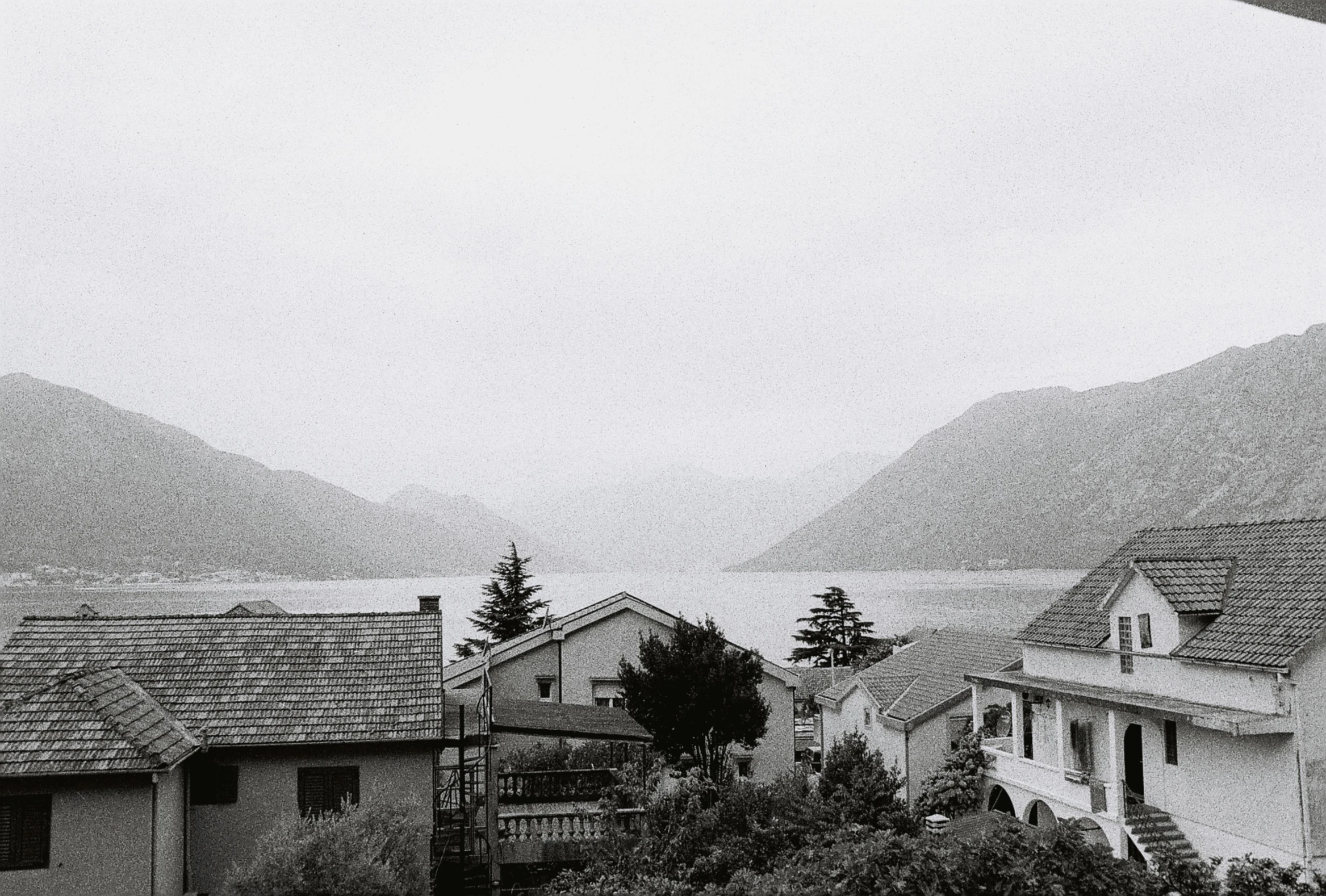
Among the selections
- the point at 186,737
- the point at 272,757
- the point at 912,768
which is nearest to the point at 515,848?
the point at 272,757

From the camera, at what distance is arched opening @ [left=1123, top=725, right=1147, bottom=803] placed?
25.3m

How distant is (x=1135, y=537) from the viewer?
31.6 m

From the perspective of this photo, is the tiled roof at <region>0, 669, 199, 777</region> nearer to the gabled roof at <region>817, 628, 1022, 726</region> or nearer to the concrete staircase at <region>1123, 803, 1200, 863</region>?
the concrete staircase at <region>1123, 803, 1200, 863</region>

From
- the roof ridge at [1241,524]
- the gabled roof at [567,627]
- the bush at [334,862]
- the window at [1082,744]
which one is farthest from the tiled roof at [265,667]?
the roof ridge at [1241,524]

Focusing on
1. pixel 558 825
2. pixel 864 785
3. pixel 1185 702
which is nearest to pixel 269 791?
pixel 558 825

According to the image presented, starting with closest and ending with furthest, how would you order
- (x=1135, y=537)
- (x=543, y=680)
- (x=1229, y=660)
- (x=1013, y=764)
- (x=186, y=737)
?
1. (x=186, y=737)
2. (x=1229, y=660)
3. (x=1013, y=764)
4. (x=1135, y=537)
5. (x=543, y=680)

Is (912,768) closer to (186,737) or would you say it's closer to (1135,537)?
(1135,537)

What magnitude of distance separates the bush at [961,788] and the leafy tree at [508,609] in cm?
3914

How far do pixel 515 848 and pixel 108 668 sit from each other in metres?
8.96

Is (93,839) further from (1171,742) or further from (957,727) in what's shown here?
(957,727)

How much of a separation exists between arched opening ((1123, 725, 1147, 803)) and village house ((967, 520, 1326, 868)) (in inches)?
2.0

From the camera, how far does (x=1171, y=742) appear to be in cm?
2394

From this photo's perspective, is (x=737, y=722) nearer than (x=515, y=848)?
No

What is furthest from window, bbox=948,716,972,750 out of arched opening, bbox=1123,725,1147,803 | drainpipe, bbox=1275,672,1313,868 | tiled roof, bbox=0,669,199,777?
tiled roof, bbox=0,669,199,777
